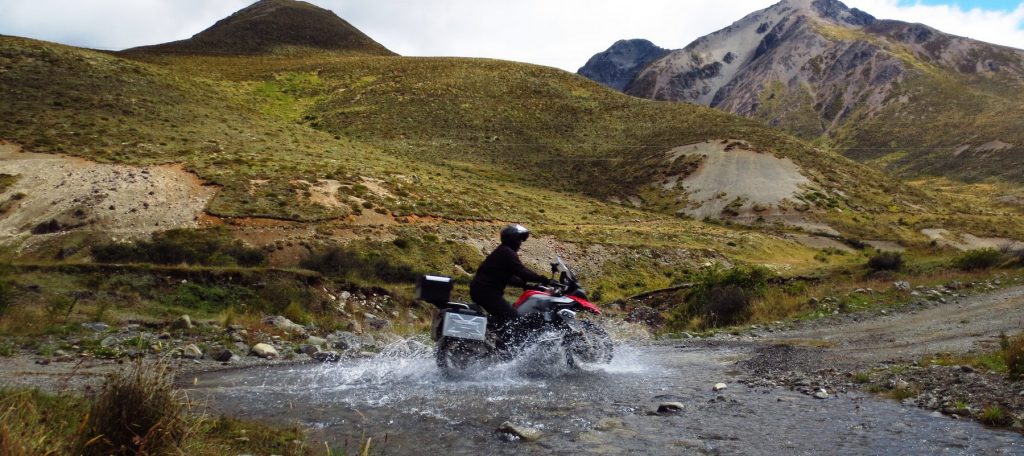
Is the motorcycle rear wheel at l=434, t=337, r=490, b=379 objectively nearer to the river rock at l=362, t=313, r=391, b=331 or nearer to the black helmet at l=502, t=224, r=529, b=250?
the black helmet at l=502, t=224, r=529, b=250

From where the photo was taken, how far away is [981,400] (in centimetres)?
739

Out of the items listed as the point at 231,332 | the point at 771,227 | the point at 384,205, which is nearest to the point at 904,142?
the point at 771,227

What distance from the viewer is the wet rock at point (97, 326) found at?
13.0 metres

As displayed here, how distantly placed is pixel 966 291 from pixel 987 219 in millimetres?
63495

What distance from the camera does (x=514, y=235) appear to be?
10.7 m

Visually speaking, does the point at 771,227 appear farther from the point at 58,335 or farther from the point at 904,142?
the point at 904,142

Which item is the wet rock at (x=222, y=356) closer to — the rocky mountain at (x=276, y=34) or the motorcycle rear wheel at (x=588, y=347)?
the motorcycle rear wheel at (x=588, y=347)

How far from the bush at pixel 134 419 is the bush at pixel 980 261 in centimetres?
2897

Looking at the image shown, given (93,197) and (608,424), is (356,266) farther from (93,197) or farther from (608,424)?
(608,424)

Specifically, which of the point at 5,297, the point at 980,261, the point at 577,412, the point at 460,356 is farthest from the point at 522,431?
the point at 980,261

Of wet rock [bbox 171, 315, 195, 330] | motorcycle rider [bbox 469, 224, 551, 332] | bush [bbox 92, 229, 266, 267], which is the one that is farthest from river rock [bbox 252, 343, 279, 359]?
bush [bbox 92, 229, 266, 267]

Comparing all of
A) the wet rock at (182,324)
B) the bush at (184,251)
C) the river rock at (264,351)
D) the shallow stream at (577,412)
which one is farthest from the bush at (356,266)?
the shallow stream at (577,412)

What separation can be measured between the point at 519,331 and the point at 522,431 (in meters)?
3.79

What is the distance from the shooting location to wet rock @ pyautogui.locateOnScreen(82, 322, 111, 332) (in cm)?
1298
